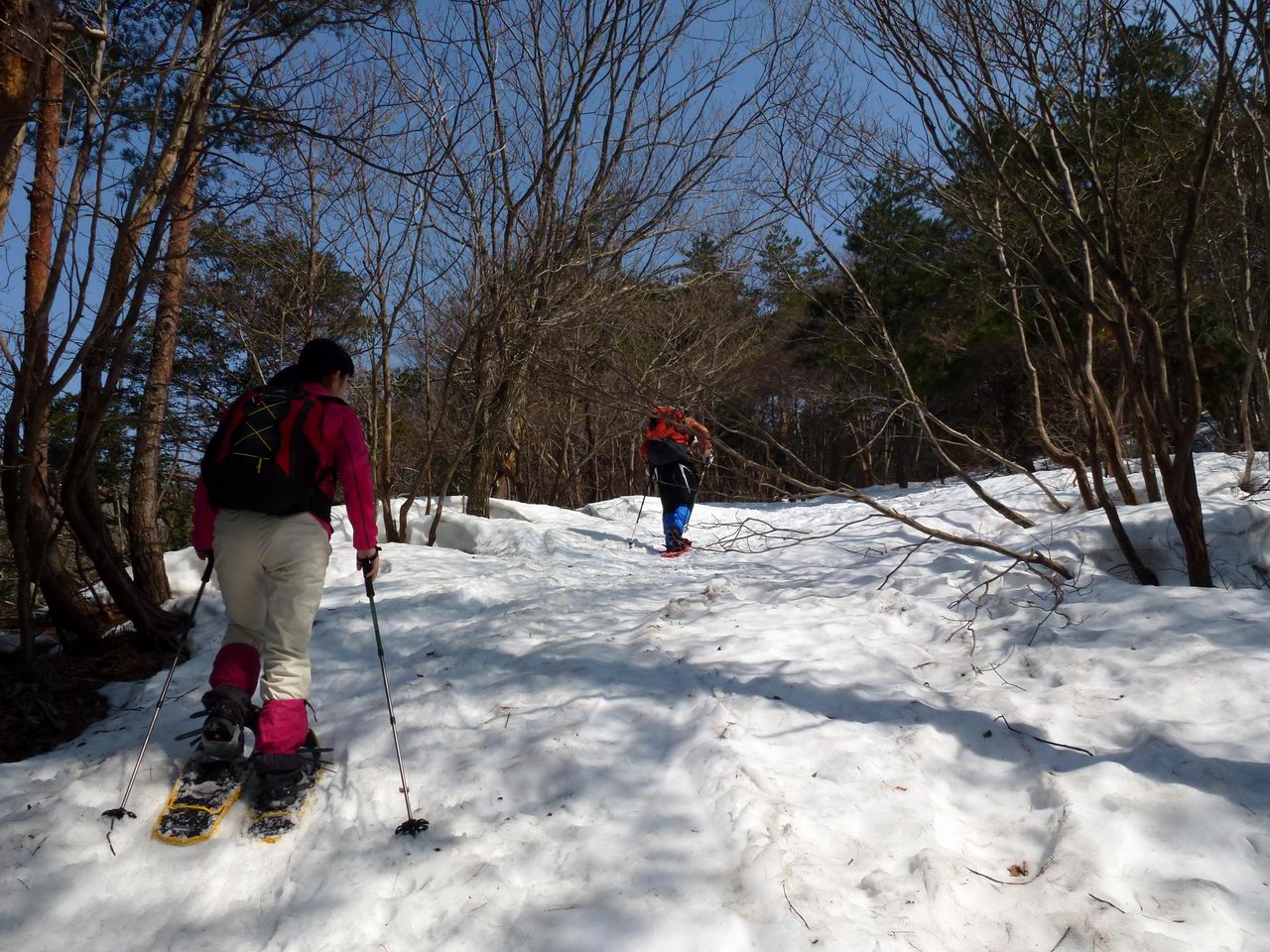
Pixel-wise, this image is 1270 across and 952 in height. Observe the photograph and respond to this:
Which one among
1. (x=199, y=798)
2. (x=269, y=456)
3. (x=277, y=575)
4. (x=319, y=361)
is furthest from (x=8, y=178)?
(x=199, y=798)

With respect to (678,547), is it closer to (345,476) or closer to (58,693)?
(345,476)

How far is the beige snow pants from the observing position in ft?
9.32

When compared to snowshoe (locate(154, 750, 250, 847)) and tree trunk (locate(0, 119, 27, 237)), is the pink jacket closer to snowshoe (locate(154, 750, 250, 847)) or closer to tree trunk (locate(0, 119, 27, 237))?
snowshoe (locate(154, 750, 250, 847))

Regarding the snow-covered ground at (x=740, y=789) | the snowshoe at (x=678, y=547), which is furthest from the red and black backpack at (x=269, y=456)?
the snowshoe at (x=678, y=547)

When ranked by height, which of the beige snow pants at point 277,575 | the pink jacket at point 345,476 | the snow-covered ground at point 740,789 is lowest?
the snow-covered ground at point 740,789

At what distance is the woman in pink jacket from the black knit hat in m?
0.07

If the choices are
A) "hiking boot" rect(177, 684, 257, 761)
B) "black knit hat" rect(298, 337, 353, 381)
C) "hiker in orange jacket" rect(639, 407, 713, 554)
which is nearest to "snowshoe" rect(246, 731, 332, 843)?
→ "hiking boot" rect(177, 684, 257, 761)

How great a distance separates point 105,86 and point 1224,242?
7.94 m

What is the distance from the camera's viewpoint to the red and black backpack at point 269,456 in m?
2.82

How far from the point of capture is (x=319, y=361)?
307cm

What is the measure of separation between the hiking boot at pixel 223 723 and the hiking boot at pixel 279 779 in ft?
0.40

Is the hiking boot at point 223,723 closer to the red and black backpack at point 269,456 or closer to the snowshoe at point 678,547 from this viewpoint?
the red and black backpack at point 269,456

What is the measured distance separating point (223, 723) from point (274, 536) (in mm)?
702

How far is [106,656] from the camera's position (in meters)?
4.07
